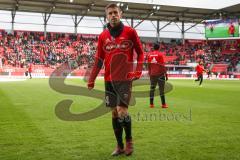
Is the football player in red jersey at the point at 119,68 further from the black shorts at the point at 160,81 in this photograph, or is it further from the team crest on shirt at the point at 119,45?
the black shorts at the point at 160,81

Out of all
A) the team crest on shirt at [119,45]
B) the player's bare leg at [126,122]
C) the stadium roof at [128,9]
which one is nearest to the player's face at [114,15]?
the team crest on shirt at [119,45]

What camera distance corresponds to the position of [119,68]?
6012mm

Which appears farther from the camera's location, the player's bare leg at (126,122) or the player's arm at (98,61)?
the player's arm at (98,61)

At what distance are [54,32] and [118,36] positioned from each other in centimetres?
5063

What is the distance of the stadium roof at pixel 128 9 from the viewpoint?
4812 centimetres

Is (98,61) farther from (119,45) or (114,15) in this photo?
(114,15)

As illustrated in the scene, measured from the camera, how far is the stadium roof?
158 ft

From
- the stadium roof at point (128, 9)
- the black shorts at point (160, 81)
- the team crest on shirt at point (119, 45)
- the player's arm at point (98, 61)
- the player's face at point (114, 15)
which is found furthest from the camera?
the stadium roof at point (128, 9)

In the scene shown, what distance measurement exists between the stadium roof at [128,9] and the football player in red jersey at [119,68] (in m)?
42.4

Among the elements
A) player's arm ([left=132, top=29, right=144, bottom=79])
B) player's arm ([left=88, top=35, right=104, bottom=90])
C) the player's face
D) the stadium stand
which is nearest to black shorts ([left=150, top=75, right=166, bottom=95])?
player's arm ([left=132, top=29, right=144, bottom=79])

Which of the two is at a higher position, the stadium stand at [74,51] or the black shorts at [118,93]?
the stadium stand at [74,51]

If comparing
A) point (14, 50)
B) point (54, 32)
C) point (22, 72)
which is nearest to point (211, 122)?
point (22, 72)

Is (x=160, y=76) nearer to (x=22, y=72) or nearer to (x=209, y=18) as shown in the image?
(x=22, y=72)

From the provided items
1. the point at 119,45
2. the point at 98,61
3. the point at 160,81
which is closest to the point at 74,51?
the point at 160,81
